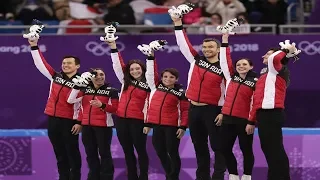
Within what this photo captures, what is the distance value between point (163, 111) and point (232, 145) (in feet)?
3.50

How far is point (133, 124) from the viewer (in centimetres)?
1471

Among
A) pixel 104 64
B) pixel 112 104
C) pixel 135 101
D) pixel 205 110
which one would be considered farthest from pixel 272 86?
pixel 104 64

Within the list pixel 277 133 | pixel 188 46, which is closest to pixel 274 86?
pixel 277 133

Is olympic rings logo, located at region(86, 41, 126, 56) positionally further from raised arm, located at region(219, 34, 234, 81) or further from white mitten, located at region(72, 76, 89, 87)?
raised arm, located at region(219, 34, 234, 81)

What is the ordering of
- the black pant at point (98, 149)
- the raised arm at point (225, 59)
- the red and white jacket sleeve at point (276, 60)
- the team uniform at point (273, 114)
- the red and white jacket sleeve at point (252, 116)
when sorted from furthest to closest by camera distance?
the black pant at point (98, 149), the raised arm at point (225, 59), the red and white jacket sleeve at point (252, 116), the team uniform at point (273, 114), the red and white jacket sleeve at point (276, 60)

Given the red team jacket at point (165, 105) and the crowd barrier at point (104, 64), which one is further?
the crowd barrier at point (104, 64)

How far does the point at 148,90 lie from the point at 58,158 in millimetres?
1543

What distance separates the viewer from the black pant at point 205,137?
14258 mm

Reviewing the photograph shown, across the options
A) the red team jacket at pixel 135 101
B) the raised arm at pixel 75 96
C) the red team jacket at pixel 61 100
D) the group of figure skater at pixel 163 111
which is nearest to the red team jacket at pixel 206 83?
the group of figure skater at pixel 163 111

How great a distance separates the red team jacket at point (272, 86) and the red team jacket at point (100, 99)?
229cm

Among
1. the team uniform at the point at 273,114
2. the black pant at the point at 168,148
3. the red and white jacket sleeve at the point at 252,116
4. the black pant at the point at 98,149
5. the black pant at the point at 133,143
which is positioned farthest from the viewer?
the black pant at the point at 98,149

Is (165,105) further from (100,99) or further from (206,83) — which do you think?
(100,99)

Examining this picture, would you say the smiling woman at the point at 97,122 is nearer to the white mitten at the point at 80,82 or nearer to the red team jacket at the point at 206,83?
the white mitten at the point at 80,82

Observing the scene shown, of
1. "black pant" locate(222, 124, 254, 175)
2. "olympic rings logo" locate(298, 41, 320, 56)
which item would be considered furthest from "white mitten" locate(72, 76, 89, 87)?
"olympic rings logo" locate(298, 41, 320, 56)
